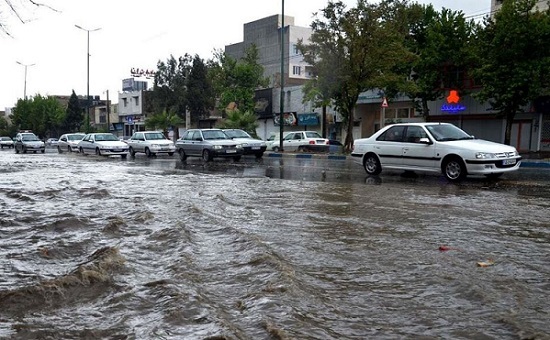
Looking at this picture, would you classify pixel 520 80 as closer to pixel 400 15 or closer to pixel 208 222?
pixel 400 15

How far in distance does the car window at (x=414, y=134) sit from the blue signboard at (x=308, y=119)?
84.3 ft

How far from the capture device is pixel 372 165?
14.1 m

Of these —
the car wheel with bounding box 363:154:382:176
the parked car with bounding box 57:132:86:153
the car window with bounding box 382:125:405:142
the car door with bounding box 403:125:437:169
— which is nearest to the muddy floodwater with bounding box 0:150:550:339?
the car door with bounding box 403:125:437:169

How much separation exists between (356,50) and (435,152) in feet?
48.3

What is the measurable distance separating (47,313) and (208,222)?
3521mm

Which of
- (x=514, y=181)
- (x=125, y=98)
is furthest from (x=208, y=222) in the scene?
(x=125, y=98)

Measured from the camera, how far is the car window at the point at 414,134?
12.6 m

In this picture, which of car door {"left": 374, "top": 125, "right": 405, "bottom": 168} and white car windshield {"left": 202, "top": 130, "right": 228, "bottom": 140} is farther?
white car windshield {"left": 202, "top": 130, "right": 228, "bottom": 140}

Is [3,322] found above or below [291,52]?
below

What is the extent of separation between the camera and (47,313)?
372cm

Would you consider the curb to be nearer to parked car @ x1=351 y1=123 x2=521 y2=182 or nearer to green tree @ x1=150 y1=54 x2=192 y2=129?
parked car @ x1=351 y1=123 x2=521 y2=182

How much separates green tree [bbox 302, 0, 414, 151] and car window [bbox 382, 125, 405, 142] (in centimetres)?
1296

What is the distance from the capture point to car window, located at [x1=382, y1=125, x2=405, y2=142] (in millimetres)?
13207

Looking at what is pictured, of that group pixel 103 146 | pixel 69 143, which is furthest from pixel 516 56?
pixel 69 143
